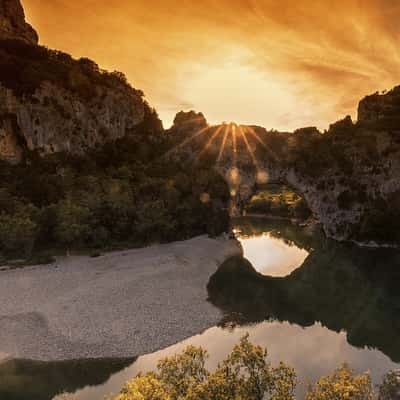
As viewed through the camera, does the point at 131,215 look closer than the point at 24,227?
No

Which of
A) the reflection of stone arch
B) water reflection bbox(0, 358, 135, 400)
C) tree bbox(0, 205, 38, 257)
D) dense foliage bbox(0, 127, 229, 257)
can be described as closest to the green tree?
dense foliage bbox(0, 127, 229, 257)

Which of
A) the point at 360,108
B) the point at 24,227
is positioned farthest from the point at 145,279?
the point at 360,108

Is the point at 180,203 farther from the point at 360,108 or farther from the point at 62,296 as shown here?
the point at 360,108

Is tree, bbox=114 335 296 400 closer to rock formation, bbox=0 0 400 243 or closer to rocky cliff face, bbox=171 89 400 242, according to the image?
rock formation, bbox=0 0 400 243

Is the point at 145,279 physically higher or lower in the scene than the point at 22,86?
lower

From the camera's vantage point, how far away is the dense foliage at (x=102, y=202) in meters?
41.8

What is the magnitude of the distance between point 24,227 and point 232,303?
90.3ft

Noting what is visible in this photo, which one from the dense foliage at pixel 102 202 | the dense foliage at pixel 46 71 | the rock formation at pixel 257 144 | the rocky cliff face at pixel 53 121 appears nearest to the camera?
the dense foliage at pixel 102 202

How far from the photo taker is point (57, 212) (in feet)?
141

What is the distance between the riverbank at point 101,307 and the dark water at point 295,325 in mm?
1288

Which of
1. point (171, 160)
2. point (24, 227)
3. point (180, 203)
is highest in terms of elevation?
point (171, 160)

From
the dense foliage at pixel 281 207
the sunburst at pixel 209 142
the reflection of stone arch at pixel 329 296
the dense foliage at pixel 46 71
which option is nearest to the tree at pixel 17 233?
the reflection of stone arch at pixel 329 296

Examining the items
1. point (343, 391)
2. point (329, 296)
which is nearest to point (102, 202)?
point (329, 296)

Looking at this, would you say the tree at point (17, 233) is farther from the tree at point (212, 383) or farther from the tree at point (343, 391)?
the tree at point (343, 391)
